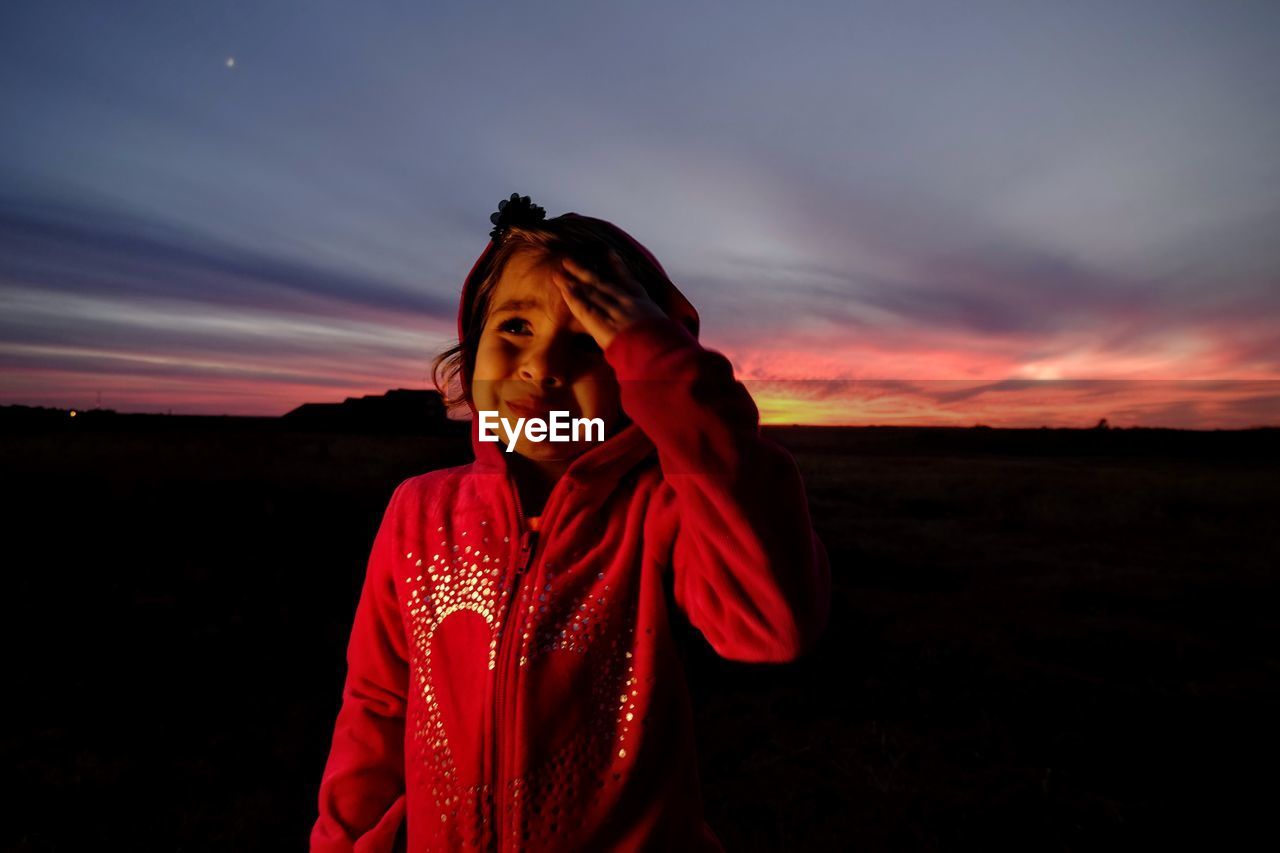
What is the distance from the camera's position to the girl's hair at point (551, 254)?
53.9 inches

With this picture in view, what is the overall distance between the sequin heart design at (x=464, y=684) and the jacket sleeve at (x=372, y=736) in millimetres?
214

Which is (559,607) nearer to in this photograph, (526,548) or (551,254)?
(526,548)

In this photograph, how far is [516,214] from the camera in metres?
1.54

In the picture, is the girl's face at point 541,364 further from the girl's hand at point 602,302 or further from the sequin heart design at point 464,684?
the sequin heart design at point 464,684

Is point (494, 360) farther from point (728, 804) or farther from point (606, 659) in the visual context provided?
point (728, 804)

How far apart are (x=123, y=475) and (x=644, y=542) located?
14.9 metres

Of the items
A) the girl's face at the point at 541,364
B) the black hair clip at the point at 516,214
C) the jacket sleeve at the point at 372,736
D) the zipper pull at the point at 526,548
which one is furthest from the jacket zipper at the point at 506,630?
the black hair clip at the point at 516,214

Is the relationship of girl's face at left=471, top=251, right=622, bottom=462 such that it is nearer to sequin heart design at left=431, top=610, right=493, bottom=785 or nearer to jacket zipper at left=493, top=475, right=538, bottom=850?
jacket zipper at left=493, top=475, right=538, bottom=850

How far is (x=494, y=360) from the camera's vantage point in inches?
52.4

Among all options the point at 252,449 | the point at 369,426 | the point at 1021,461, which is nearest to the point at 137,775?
the point at 252,449

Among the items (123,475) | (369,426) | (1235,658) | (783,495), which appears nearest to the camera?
(783,495)

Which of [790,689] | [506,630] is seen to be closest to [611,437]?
[506,630]

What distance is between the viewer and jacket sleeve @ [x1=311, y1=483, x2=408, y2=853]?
55.3 inches

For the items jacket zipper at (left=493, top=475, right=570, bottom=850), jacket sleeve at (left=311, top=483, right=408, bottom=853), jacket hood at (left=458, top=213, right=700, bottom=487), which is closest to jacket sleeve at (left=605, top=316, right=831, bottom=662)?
jacket hood at (left=458, top=213, right=700, bottom=487)
